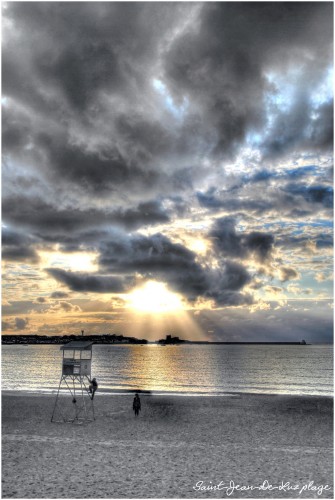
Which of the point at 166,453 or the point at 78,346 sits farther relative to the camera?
the point at 78,346

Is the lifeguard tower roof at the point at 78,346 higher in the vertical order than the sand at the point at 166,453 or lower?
higher

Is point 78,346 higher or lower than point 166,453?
higher

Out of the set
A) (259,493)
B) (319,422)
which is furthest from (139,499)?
(319,422)

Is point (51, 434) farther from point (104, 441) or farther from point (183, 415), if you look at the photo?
point (183, 415)

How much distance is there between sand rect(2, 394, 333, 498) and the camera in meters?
16.8

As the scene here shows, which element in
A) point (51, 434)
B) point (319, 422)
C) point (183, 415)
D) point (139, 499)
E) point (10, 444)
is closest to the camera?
point (139, 499)

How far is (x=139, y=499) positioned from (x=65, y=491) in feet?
9.04

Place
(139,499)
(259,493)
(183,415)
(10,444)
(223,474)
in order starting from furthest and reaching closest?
(183,415) → (10,444) → (223,474) → (259,493) → (139,499)

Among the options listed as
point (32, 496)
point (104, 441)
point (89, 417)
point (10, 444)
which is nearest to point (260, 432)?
point (104, 441)

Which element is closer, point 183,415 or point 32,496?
point 32,496

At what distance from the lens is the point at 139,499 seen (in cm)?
1530

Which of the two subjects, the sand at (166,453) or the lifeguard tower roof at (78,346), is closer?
the sand at (166,453)

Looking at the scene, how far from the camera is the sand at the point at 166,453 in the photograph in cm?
1678

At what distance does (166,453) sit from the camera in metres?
22.0
